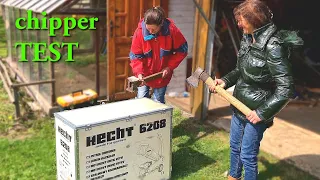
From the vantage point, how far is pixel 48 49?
6.89 meters

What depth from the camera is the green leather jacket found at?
3199mm

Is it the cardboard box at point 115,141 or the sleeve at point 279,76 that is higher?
the sleeve at point 279,76

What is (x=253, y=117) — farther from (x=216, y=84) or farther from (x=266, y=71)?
(x=216, y=84)

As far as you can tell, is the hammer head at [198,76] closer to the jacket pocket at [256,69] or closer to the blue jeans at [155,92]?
the jacket pocket at [256,69]

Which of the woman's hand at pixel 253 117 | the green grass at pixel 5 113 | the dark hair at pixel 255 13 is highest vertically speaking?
the dark hair at pixel 255 13

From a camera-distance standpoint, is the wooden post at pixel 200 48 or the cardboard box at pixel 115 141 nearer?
the cardboard box at pixel 115 141

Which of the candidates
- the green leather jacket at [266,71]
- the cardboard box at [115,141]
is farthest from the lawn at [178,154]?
the green leather jacket at [266,71]

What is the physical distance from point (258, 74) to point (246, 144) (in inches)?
28.0

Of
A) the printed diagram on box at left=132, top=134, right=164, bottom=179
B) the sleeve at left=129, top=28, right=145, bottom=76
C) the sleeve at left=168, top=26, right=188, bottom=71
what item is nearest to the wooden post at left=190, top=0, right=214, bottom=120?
the sleeve at left=168, top=26, right=188, bottom=71

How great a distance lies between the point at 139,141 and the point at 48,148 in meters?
2.11

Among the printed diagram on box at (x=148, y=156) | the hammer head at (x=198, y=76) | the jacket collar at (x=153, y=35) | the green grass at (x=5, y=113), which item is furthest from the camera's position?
the green grass at (x=5, y=113)

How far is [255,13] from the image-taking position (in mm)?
3238

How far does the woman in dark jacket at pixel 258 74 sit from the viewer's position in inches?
126

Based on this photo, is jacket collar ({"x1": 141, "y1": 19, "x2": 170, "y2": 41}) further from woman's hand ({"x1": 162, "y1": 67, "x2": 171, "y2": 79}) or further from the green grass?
the green grass
